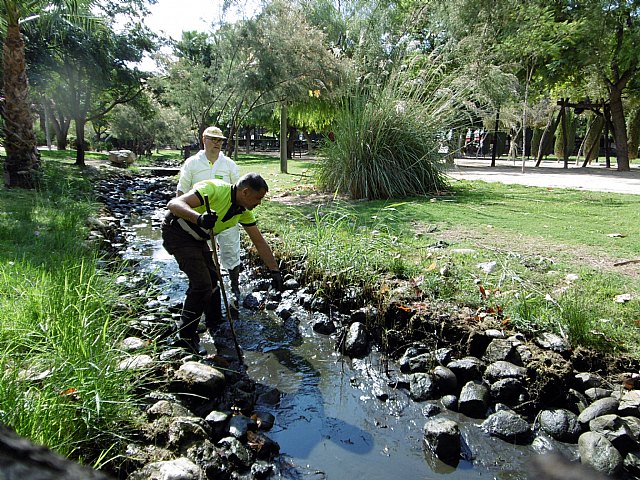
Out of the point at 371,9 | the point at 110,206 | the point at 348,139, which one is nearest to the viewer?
the point at 348,139

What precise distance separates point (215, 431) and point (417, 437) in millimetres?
1471

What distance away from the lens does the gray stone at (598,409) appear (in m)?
3.45

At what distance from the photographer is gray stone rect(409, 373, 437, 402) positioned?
405 centimetres

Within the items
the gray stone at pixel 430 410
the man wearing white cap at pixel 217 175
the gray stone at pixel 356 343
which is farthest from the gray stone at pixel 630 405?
the man wearing white cap at pixel 217 175

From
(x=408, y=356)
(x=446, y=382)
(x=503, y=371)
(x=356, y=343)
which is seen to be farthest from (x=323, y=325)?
(x=503, y=371)

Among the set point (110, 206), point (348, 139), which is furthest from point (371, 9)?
point (110, 206)

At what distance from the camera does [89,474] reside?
0.52m

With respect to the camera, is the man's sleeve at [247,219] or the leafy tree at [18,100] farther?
the leafy tree at [18,100]

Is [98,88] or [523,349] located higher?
[98,88]

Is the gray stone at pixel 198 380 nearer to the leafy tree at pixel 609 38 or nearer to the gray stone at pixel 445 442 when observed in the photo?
the gray stone at pixel 445 442

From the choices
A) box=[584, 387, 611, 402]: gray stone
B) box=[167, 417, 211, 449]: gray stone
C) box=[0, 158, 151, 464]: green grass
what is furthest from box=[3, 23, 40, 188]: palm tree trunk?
box=[584, 387, 611, 402]: gray stone

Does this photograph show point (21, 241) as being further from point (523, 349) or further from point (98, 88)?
point (98, 88)

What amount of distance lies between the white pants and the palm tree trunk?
7893 mm

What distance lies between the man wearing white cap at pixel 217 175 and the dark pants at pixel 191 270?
0.84 metres
